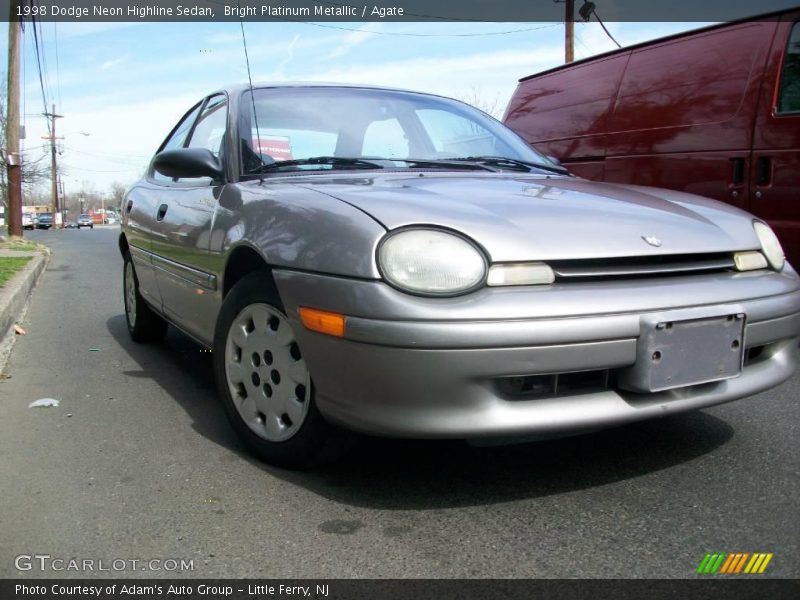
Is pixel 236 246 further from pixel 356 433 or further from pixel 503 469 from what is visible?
pixel 503 469

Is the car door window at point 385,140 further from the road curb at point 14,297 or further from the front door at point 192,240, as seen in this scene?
the road curb at point 14,297

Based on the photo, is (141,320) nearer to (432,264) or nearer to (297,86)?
(297,86)

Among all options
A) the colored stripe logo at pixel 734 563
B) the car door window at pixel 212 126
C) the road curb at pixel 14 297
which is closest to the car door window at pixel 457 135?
the car door window at pixel 212 126

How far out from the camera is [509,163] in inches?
131

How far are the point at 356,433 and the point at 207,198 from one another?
140cm

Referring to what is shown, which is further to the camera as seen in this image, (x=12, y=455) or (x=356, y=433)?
(x=12, y=455)

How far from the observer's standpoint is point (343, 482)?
245cm

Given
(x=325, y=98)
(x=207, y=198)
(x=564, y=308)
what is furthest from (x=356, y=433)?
(x=325, y=98)

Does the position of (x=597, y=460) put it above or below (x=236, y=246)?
below

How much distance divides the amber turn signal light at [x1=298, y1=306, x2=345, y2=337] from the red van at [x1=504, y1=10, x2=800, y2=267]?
128 inches

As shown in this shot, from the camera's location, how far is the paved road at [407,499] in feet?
6.40

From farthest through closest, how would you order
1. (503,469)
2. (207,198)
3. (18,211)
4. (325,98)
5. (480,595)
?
(18,211)
(325,98)
(207,198)
(503,469)
(480,595)

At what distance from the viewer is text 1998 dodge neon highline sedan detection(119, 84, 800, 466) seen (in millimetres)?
2023

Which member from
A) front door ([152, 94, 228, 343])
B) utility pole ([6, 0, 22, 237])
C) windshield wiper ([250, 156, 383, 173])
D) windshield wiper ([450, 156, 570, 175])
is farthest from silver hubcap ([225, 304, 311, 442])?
utility pole ([6, 0, 22, 237])
